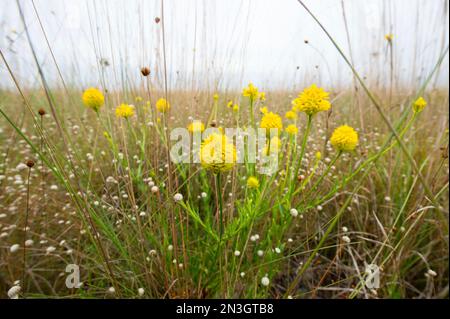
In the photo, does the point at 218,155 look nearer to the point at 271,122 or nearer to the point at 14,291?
the point at 271,122

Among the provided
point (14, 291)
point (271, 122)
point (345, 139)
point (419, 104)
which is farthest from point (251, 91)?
point (14, 291)

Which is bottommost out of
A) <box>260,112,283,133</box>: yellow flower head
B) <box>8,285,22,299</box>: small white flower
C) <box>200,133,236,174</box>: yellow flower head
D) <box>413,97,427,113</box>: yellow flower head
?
<box>8,285,22,299</box>: small white flower

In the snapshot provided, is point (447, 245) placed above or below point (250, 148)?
below

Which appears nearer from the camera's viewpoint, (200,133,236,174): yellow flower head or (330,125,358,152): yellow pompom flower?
(200,133,236,174): yellow flower head

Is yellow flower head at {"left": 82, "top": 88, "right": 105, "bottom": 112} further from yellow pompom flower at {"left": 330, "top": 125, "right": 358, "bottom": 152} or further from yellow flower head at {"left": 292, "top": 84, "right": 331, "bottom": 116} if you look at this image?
yellow pompom flower at {"left": 330, "top": 125, "right": 358, "bottom": 152}

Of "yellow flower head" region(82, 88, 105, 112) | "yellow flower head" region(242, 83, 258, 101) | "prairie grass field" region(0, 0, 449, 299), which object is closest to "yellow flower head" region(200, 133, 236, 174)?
"prairie grass field" region(0, 0, 449, 299)

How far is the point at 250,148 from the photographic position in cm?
78

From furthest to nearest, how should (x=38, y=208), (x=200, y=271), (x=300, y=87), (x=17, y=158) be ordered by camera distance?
(x=300, y=87), (x=17, y=158), (x=38, y=208), (x=200, y=271)

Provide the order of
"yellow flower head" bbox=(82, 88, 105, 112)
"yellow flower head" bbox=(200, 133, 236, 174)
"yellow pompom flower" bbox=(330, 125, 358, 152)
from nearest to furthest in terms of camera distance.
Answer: "yellow flower head" bbox=(200, 133, 236, 174), "yellow pompom flower" bbox=(330, 125, 358, 152), "yellow flower head" bbox=(82, 88, 105, 112)
